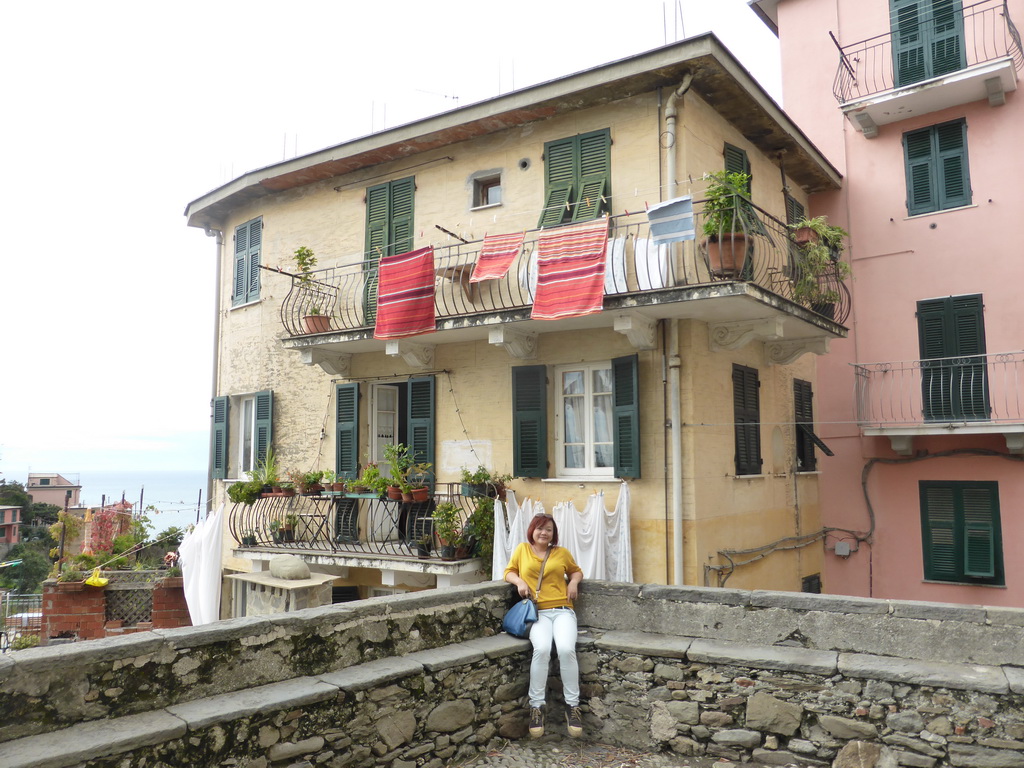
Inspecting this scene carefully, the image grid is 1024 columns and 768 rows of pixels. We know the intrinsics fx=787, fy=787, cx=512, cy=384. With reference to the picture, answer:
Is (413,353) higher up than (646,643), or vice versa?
(413,353)

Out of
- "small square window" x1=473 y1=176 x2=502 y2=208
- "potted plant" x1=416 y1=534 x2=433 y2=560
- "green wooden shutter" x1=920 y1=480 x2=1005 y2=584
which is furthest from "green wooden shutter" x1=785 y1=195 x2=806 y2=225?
"potted plant" x1=416 y1=534 x2=433 y2=560

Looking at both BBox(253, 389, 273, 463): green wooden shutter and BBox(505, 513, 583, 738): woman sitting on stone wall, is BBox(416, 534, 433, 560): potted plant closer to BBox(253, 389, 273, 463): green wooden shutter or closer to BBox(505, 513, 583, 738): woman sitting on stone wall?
BBox(505, 513, 583, 738): woman sitting on stone wall

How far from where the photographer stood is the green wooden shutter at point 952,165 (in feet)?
39.1

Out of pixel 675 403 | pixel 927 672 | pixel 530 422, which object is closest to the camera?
pixel 927 672

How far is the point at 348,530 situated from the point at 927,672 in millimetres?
8217

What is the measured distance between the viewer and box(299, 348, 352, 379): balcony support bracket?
11.8 m

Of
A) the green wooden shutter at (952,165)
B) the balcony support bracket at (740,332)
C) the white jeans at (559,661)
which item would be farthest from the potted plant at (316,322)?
the green wooden shutter at (952,165)

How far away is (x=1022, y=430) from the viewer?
10.8 metres

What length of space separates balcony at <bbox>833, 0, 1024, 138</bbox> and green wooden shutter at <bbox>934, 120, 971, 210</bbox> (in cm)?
38

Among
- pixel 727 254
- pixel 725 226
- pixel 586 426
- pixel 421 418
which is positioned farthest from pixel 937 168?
pixel 421 418

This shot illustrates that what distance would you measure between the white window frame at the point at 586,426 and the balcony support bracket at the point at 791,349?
286 cm

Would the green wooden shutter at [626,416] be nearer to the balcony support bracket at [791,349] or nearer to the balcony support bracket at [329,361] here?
the balcony support bracket at [791,349]

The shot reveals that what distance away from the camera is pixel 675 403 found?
9.23 m

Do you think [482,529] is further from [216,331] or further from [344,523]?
[216,331]
